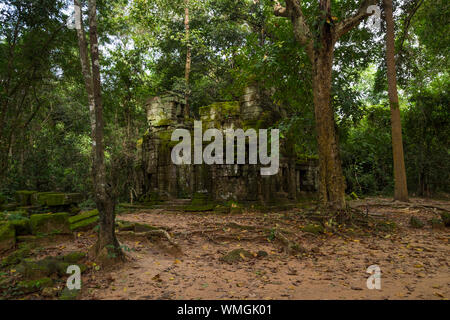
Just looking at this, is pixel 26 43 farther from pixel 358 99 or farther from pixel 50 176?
pixel 358 99

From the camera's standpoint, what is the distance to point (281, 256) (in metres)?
5.48

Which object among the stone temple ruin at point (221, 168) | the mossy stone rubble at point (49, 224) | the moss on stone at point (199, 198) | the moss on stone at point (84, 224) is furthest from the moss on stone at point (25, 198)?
the stone temple ruin at point (221, 168)

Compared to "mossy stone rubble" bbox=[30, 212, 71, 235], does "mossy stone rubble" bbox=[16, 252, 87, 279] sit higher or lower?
lower

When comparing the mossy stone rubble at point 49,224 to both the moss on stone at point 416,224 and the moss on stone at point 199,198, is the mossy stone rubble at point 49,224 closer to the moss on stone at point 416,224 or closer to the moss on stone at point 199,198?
the moss on stone at point 199,198

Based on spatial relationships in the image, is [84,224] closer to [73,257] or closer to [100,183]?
[73,257]

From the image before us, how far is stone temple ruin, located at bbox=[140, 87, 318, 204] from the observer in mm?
11359

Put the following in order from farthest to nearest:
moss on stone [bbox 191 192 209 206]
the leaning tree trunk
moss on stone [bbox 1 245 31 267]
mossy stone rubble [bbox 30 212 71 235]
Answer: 1. moss on stone [bbox 191 192 209 206]
2. the leaning tree trunk
3. mossy stone rubble [bbox 30 212 71 235]
4. moss on stone [bbox 1 245 31 267]

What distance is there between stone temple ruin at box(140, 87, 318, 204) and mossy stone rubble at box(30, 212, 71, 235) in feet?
20.9

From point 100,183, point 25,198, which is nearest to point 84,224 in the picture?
point 100,183

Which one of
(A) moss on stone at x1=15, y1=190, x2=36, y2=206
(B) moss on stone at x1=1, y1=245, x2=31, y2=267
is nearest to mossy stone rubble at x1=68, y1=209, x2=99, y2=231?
(B) moss on stone at x1=1, y1=245, x2=31, y2=267

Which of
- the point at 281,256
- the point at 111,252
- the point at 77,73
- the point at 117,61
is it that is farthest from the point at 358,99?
the point at 117,61

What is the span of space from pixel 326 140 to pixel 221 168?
5.02 metres

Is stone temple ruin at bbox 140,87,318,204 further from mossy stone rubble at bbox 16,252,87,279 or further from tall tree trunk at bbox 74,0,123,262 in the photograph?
mossy stone rubble at bbox 16,252,87,279

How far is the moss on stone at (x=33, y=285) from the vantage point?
362cm
